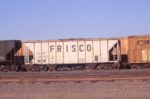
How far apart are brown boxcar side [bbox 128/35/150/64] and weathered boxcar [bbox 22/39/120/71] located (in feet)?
3.95

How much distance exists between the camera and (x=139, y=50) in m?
34.1

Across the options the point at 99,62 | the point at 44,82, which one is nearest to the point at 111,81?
the point at 44,82

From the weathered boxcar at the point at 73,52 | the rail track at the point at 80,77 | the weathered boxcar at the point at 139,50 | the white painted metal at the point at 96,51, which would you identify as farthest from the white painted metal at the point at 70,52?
the rail track at the point at 80,77

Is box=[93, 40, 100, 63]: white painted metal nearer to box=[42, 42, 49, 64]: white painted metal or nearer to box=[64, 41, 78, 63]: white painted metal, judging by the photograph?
box=[64, 41, 78, 63]: white painted metal

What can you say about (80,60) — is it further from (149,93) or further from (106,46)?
(149,93)

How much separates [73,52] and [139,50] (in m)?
6.09

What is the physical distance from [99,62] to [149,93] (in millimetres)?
19790

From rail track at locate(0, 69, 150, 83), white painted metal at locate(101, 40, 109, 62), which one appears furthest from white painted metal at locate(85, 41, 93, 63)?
rail track at locate(0, 69, 150, 83)

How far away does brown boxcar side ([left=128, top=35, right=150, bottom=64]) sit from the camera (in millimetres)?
33719

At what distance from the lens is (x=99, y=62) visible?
112ft

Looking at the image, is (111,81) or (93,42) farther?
(93,42)

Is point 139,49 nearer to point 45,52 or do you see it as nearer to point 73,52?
point 73,52

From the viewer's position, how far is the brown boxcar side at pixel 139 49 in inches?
1328

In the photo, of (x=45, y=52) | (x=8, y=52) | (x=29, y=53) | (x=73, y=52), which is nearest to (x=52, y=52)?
(x=45, y=52)
